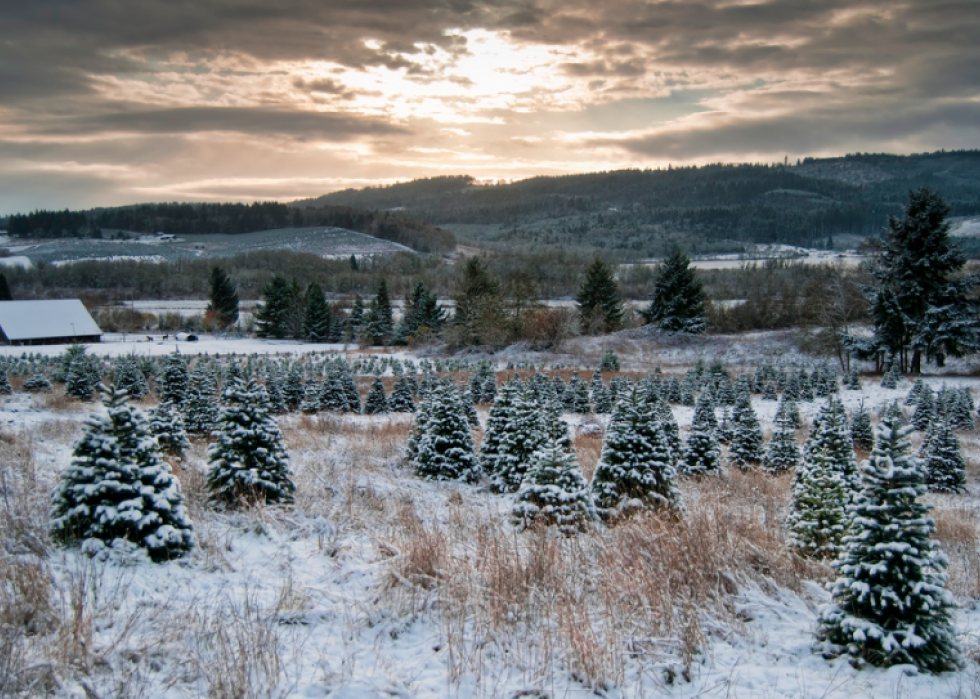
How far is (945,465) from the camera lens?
45.8ft

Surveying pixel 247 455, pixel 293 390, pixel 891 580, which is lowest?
pixel 293 390

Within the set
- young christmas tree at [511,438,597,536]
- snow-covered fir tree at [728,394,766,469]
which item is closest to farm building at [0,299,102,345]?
snow-covered fir tree at [728,394,766,469]

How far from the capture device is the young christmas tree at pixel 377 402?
22580mm

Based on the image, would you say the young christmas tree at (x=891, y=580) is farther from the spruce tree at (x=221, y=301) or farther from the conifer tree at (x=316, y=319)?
the spruce tree at (x=221, y=301)

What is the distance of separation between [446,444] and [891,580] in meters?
7.49

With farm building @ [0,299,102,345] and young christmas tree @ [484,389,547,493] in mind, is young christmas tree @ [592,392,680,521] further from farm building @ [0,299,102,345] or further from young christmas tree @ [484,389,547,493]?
farm building @ [0,299,102,345]

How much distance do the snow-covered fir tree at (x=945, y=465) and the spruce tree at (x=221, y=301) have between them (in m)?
84.7

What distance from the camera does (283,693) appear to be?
3221mm

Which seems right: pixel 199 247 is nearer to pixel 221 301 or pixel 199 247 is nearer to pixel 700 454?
pixel 221 301

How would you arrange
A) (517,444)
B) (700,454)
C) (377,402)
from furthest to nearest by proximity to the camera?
(377,402)
(700,454)
(517,444)

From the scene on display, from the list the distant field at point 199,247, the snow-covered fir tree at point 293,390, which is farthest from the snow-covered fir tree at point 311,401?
the distant field at point 199,247

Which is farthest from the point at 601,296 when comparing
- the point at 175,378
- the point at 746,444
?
the point at 175,378

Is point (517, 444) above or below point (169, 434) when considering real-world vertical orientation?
below

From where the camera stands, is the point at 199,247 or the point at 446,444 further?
the point at 199,247
